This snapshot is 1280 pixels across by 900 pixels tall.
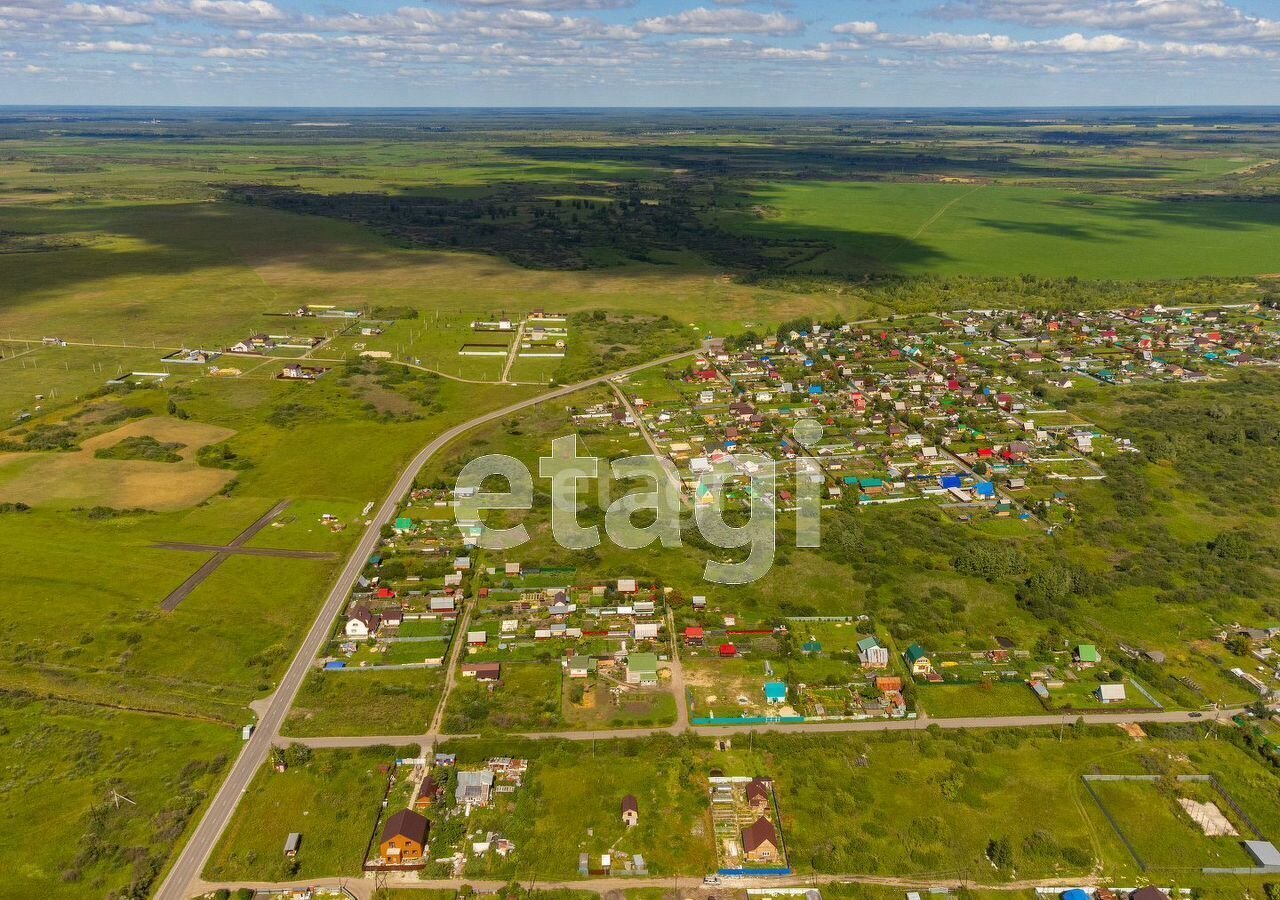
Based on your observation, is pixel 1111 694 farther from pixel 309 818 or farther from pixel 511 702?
pixel 309 818

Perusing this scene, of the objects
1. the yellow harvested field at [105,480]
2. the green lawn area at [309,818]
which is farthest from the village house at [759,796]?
the yellow harvested field at [105,480]

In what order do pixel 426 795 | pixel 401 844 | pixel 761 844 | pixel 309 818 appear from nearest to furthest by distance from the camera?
pixel 401 844 < pixel 761 844 < pixel 309 818 < pixel 426 795

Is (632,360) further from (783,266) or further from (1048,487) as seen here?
(783,266)

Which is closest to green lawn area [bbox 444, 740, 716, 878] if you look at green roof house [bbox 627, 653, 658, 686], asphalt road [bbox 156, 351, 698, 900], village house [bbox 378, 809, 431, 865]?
village house [bbox 378, 809, 431, 865]

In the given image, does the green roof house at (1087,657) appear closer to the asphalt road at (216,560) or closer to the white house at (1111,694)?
the white house at (1111,694)

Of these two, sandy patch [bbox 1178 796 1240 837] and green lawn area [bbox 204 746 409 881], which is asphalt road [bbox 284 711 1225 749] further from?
sandy patch [bbox 1178 796 1240 837]

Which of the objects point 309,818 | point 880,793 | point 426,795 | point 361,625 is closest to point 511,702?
point 426,795
